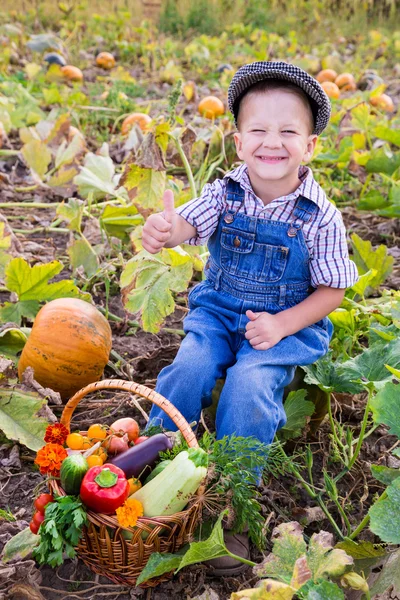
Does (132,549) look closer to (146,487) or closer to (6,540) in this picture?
(146,487)

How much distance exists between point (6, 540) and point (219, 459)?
0.63m

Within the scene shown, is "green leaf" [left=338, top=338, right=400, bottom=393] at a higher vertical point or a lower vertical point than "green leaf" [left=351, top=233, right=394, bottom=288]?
higher

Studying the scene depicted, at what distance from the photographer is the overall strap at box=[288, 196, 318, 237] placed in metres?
2.19

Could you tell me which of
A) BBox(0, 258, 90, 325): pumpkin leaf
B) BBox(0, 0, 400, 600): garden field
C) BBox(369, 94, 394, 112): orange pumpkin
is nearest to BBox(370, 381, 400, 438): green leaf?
BBox(0, 0, 400, 600): garden field

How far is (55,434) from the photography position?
1.88m

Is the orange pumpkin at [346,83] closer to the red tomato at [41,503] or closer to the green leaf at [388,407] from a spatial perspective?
the green leaf at [388,407]

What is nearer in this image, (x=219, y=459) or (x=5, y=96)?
(x=219, y=459)

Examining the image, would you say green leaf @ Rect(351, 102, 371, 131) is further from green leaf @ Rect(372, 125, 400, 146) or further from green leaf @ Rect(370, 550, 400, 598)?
green leaf @ Rect(370, 550, 400, 598)

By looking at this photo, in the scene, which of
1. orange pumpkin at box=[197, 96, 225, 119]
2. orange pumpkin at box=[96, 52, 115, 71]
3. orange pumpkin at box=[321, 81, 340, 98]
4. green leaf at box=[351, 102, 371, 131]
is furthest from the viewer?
orange pumpkin at box=[96, 52, 115, 71]

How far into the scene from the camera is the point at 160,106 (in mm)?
6133

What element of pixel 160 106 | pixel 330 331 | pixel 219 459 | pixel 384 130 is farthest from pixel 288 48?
pixel 219 459

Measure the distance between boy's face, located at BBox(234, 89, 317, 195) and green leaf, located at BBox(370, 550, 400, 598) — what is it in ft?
3.61

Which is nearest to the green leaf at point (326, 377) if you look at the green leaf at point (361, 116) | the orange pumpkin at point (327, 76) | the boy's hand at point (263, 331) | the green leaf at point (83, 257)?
the boy's hand at point (263, 331)

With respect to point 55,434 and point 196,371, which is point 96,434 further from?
point 196,371
